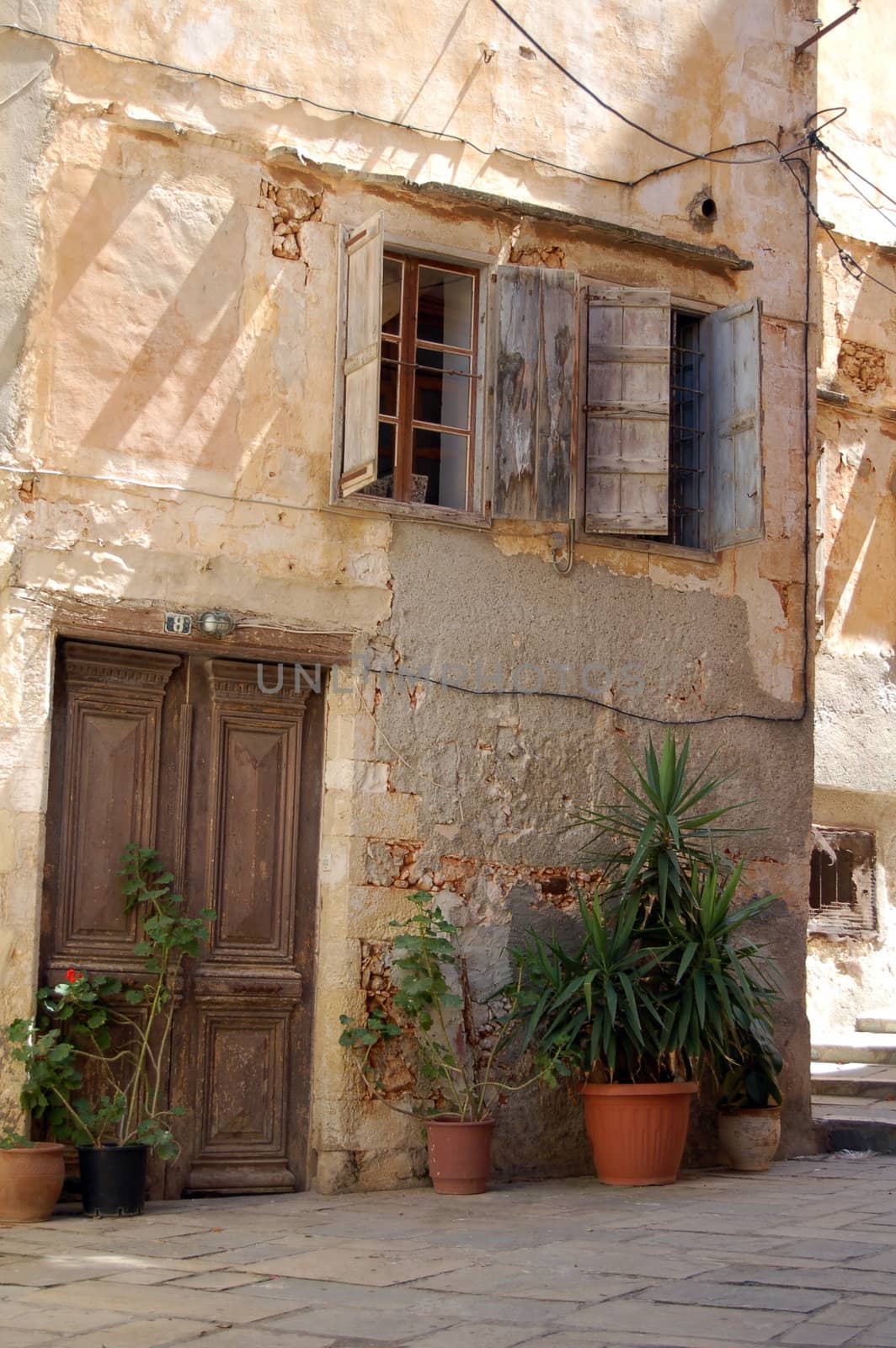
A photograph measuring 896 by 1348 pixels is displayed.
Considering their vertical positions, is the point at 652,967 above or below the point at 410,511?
below

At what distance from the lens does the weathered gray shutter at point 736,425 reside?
854 centimetres

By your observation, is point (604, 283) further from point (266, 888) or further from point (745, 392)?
point (266, 888)

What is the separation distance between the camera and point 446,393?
838 centimetres

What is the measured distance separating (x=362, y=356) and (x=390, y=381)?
0.54m

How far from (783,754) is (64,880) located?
12.8ft

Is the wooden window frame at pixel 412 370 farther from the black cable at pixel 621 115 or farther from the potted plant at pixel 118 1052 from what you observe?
the potted plant at pixel 118 1052

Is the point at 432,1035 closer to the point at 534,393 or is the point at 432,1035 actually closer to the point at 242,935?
the point at 242,935

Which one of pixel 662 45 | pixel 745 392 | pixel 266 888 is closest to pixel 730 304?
pixel 745 392

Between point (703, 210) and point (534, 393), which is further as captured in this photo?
point (703, 210)

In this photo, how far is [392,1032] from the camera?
7.41m

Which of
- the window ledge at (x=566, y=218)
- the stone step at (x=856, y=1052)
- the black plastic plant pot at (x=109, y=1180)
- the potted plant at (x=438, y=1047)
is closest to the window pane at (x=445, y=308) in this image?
the window ledge at (x=566, y=218)

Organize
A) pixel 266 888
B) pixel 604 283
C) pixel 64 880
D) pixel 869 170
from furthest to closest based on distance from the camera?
pixel 869 170
pixel 604 283
pixel 266 888
pixel 64 880

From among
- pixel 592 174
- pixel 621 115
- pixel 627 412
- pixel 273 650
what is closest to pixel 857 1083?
pixel 627 412

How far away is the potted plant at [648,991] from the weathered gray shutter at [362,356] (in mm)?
1955
